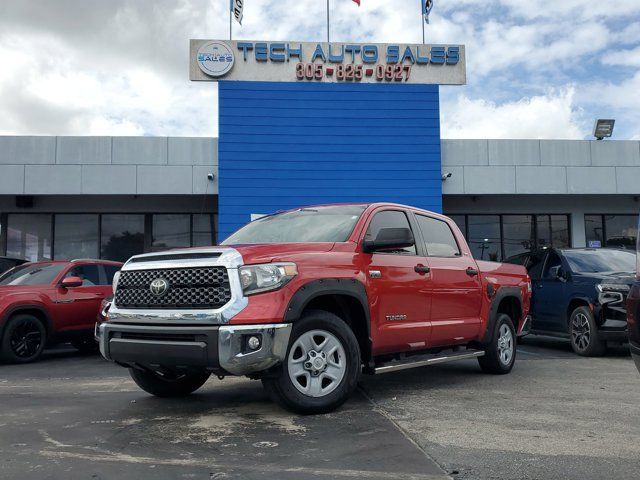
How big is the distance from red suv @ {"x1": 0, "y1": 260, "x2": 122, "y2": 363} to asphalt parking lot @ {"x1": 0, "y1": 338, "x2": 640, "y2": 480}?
226 centimetres

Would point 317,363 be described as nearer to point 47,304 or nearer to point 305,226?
point 305,226

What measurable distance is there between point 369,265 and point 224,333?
1611 mm

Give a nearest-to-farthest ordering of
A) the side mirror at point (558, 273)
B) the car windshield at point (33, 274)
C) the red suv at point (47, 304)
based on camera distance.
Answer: the red suv at point (47, 304) → the car windshield at point (33, 274) → the side mirror at point (558, 273)

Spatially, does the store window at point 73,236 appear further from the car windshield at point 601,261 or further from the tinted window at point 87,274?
the car windshield at point 601,261

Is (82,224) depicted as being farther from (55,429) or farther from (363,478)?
(363,478)

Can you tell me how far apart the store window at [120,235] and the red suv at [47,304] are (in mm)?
8560

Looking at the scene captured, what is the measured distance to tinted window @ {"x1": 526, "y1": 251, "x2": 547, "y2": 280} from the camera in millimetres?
10602

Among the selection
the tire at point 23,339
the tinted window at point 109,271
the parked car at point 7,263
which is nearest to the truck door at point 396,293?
the tire at point 23,339

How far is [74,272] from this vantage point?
10039mm

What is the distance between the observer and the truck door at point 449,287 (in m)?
6.25

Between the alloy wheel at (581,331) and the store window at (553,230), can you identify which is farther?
the store window at (553,230)

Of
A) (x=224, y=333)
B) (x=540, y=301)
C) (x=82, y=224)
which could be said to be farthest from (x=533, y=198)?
(x=224, y=333)

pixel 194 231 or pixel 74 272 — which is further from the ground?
pixel 194 231

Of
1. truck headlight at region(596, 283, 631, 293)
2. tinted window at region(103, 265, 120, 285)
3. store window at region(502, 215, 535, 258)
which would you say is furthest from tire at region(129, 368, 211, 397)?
store window at region(502, 215, 535, 258)
